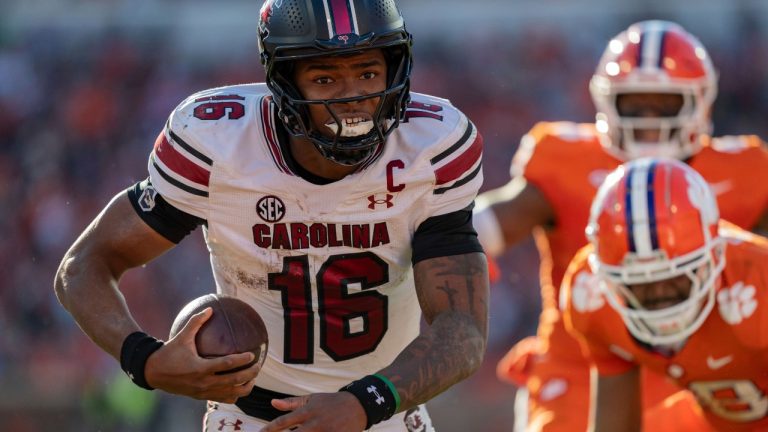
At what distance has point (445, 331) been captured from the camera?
320cm

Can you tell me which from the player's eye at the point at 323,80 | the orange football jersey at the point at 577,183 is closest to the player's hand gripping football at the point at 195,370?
the player's eye at the point at 323,80

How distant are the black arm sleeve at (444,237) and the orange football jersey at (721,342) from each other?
1.17 metres

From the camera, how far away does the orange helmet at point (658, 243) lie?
4.21m

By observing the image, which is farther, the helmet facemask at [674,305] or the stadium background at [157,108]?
the stadium background at [157,108]

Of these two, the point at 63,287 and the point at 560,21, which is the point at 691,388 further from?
the point at 560,21

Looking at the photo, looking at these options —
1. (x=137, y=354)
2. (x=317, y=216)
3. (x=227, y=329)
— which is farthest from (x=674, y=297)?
(x=137, y=354)

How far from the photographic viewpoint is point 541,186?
571 centimetres

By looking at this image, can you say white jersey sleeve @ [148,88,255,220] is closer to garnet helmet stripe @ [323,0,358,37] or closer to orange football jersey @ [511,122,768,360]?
garnet helmet stripe @ [323,0,358,37]

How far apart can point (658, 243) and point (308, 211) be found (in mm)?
1345

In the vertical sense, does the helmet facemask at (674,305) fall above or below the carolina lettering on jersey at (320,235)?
below

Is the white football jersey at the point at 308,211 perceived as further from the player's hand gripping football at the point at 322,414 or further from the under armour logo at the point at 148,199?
the player's hand gripping football at the point at 322,414

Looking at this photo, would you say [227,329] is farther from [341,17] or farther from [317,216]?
[341,17]

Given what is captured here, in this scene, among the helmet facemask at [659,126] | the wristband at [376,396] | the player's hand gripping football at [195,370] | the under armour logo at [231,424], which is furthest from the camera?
the helmet facemask at [659,126]

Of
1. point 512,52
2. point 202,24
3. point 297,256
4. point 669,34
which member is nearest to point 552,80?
point 512,52
